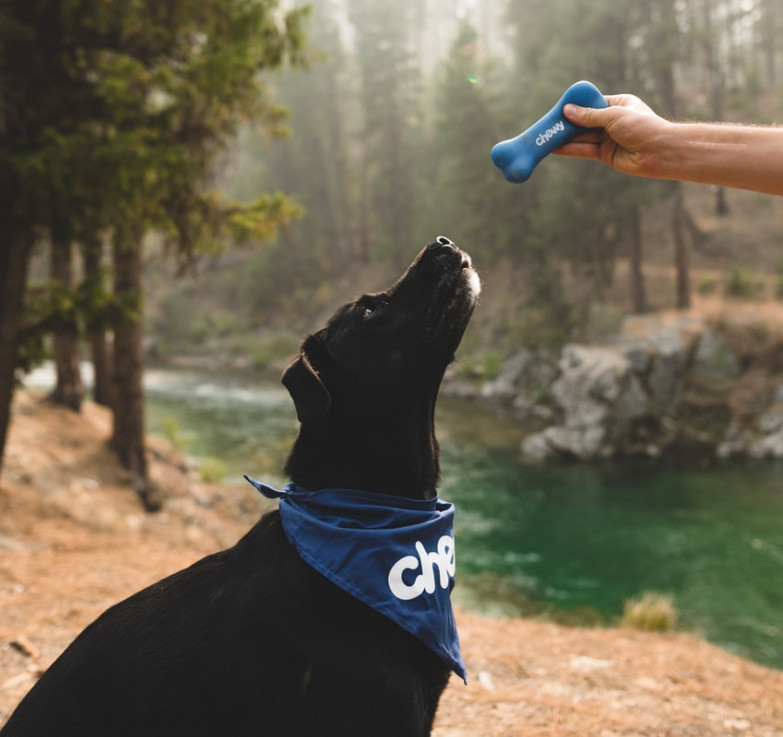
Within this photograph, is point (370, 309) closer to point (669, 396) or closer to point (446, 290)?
point (446, 290)

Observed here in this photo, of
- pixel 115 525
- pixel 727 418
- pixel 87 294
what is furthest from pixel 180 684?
pixel 727 418

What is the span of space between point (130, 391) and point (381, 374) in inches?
314

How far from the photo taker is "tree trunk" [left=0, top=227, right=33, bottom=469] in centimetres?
663

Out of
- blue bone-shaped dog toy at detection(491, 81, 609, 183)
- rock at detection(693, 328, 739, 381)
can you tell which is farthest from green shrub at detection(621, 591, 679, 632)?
rock at detection(693, 328, 739, 381)

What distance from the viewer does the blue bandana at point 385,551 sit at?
1853mm

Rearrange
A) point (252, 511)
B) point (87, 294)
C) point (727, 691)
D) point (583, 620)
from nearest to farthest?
point (727, 691)
point (87, 294)
point (583, 620)
point (252, 511)

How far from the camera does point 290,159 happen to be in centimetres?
4212

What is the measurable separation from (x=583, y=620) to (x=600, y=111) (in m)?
6.84

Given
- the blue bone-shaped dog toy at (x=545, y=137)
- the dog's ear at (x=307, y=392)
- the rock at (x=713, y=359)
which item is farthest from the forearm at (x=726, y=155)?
the rock at (x=713, y=359)

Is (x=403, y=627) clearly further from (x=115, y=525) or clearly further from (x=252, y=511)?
(x=252, y=511)

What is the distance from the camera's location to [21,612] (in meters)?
4.11

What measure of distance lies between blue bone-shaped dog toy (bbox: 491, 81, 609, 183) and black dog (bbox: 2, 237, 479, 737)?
2.74 ft

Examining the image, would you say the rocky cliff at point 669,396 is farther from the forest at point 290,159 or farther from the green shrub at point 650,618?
the green shrub at point 650,618

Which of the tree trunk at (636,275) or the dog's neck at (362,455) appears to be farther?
the tree trunk at (636,275)
